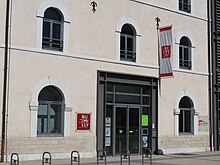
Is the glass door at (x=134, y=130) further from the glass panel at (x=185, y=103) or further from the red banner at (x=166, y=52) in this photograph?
the glass panel at (x=185, y=103)

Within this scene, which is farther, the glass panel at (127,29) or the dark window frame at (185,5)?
the dark window frame at (185,5)

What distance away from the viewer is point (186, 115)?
78.6 ft

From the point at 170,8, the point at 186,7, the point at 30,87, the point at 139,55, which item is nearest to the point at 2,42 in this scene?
the point at 30,87

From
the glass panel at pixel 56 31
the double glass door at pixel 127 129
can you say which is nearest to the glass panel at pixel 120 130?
the double glass door at pixel 127 129

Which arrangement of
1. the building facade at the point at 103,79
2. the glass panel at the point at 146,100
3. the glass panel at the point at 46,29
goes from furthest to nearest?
the glass panel at the point at 146,100 < the glass panel at the point at 46,29 < the building facade at the point at 103,79

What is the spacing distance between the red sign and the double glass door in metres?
1.85

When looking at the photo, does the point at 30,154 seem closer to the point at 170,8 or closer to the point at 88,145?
the point at 88,145

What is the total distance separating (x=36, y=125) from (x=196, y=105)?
10.3m

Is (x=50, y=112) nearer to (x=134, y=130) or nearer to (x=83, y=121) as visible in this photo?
(x=83, y=121)

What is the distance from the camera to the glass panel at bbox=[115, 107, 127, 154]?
20484 millimetres

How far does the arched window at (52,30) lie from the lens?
18344 millimetres

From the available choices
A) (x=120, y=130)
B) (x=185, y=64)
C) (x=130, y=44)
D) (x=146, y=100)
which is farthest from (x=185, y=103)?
(x=120, y=130)

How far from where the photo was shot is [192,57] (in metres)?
24.3

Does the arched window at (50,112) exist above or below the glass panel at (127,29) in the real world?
below
